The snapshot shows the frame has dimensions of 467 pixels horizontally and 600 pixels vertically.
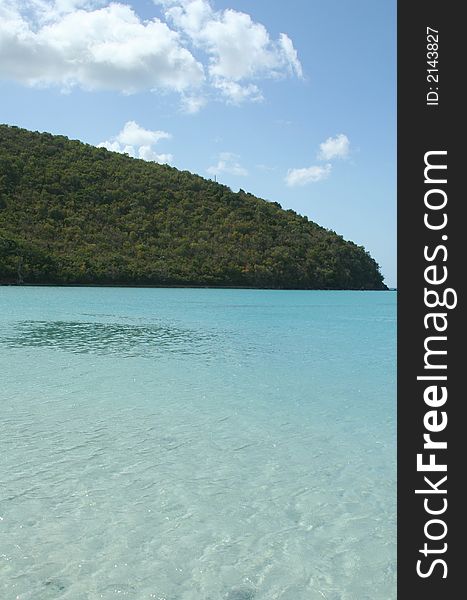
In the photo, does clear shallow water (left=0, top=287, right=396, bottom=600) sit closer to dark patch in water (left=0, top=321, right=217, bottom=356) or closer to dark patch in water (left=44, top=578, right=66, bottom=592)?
dark patch in water (left=44, top=578, right=66, bottom=592)

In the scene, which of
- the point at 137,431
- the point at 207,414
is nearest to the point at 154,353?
the point at 207,414

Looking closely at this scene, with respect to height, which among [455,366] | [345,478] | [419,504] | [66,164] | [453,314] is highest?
[66,164]

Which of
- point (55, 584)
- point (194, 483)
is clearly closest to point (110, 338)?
point (194, 483)

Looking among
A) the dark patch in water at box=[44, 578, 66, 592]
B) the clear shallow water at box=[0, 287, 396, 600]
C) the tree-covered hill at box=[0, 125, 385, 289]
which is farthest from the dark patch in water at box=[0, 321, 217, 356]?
the tree-covered hill at box=[0, 125, 385, 289]

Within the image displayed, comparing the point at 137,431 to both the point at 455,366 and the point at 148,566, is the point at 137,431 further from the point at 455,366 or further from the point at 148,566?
the point at 455,366

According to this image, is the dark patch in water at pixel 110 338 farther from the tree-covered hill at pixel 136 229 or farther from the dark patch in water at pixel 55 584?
the tree-covered hill at pixel 136 229

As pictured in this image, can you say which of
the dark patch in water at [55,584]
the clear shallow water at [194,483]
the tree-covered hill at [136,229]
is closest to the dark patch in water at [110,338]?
the clear shallow water at [194,483]
